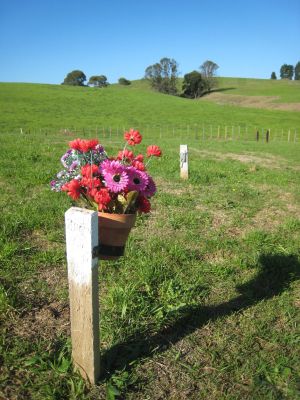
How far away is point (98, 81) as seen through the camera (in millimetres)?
120250

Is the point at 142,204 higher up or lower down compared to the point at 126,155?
lower down

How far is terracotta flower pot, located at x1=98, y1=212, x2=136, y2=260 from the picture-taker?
8.35 ft

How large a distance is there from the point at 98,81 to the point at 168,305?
4904 inches

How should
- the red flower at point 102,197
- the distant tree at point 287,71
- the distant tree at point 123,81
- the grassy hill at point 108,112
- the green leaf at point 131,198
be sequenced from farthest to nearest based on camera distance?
the distant tree at point 287,71 < the distant tree at point 123,81 < the grassy hill at point 108,112 < the green leaf at point 131,198 < the red flower at point 102,197

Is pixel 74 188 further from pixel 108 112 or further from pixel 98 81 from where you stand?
pixel 98 81

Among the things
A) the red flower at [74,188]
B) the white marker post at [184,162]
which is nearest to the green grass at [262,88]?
the white marker post at [184,162]

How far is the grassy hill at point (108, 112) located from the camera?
40562mm

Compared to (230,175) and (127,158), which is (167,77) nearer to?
(230,175)

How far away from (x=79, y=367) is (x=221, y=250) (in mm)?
2767

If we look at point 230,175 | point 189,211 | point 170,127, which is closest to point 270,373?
point 189,211

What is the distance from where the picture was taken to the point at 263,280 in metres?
4.18

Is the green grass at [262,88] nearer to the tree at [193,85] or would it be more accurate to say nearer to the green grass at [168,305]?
the tree at [193,85]

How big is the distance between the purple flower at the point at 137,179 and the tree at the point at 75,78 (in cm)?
12066

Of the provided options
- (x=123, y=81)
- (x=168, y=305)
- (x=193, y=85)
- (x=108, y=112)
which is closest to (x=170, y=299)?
(x=168, y=305)
